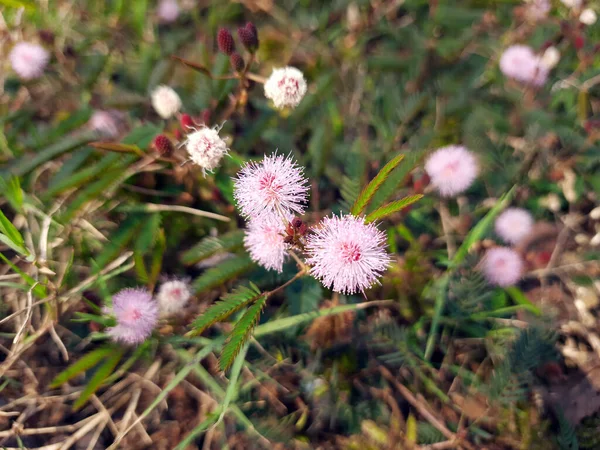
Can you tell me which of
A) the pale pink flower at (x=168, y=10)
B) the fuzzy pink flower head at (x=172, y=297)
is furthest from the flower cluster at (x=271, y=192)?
the pale pink flower at (x=168, y=10)

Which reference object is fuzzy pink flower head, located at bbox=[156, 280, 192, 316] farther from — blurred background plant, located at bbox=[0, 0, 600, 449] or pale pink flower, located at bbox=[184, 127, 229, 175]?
pale pink flower, located at bbox=[184, 127, 229, 175]

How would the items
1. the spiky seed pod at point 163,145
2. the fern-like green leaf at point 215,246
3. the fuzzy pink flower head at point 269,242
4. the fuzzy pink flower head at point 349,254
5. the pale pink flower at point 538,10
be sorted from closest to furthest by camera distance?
the fuzzy pink flower head at point 349,254 → the fuzzy pink flower head at point 269,242 → the spiky seed pod at point 163,145 → the fern-like green leaf at point 215,246 → the pale pink flower at point 538,10

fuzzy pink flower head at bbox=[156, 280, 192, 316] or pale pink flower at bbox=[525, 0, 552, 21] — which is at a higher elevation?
pale pink flower at bbox=[525, 0, 552, 21]

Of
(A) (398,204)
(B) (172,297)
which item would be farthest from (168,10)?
(A) (398,204)

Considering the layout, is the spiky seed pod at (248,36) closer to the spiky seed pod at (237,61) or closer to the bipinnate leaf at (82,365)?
the spiky seed pod at (237,61)

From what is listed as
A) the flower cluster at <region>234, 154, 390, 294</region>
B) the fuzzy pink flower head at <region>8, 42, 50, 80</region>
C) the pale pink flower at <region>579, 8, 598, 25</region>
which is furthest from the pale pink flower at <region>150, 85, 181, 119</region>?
the pale pink flower at <region>579, 8, 598, 25</region>

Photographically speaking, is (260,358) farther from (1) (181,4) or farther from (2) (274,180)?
(1) (181,4)

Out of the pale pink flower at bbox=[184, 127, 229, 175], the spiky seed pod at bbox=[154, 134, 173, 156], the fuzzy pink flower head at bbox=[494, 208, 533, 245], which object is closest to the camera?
the pale pink flower at bbox=[184, 127, 229, 175]
